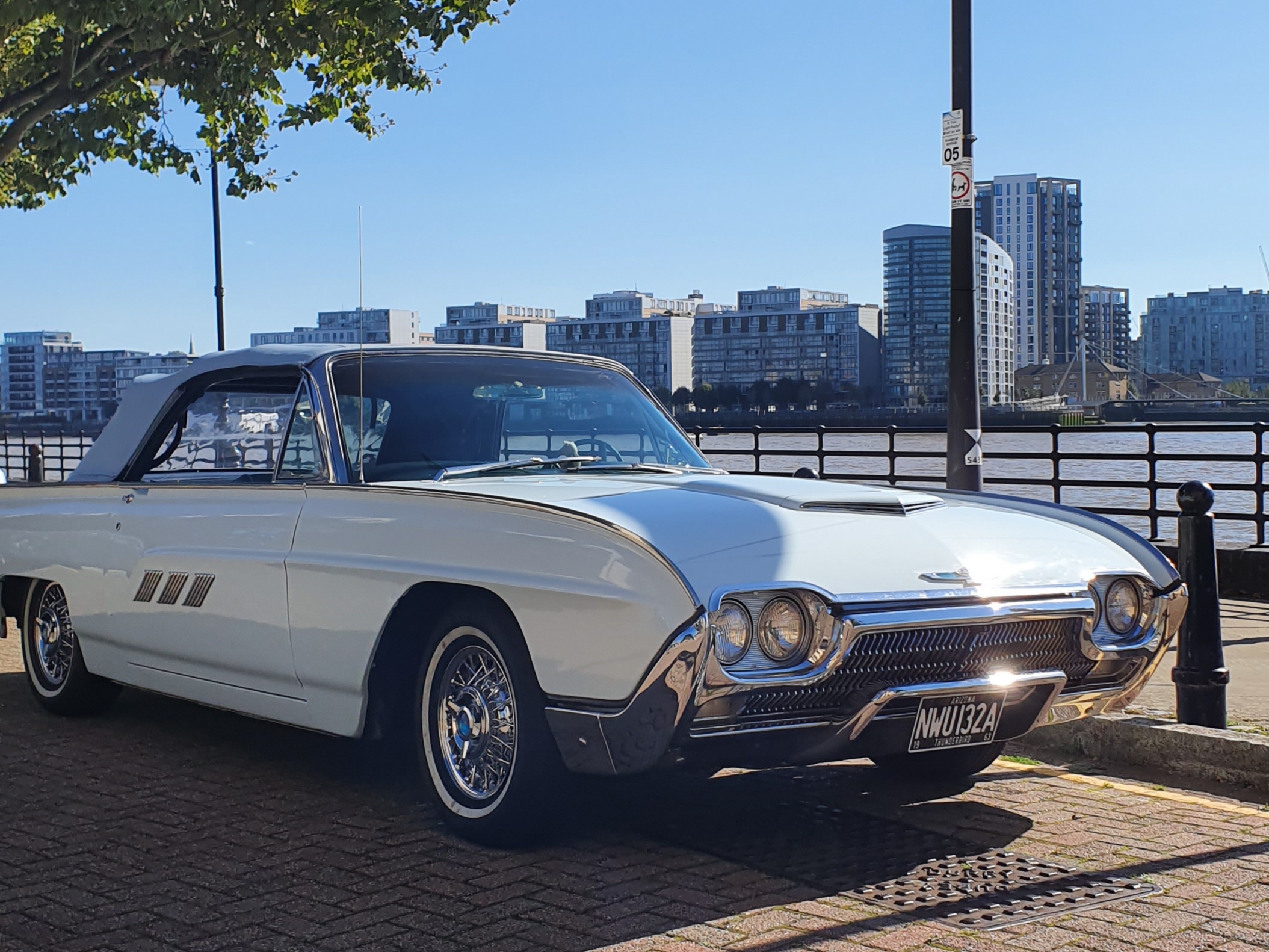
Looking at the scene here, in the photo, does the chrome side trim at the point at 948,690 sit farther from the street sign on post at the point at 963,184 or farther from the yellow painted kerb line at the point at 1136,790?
the street sign on post at the point at 963,184

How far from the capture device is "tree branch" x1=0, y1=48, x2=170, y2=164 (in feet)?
46.4

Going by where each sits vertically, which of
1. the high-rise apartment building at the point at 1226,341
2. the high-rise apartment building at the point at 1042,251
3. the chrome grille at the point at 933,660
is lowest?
the chrome grille at the point at 933,660

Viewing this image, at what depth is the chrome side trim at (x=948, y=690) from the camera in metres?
4.06

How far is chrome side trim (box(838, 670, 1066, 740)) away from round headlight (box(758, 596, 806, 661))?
10.7 inches

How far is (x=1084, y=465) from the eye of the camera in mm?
36812

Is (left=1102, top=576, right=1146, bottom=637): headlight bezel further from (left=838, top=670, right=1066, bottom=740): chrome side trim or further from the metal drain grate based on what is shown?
the metal drain grate

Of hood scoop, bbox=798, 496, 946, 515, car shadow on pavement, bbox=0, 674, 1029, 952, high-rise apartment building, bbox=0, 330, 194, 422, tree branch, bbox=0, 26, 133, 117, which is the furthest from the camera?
high-rise apartment building, bbox=0, 330, 194, 422

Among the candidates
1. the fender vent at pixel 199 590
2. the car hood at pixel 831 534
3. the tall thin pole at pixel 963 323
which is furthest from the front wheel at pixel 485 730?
the tall thin pole at pixel 963 323

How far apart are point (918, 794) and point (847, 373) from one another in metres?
187

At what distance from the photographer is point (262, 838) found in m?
4.74

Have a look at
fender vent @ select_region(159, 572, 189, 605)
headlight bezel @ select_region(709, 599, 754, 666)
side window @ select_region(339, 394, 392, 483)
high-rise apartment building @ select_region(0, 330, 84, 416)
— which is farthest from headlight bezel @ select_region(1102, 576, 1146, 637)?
high-rise apartment building @ select_region(0, 330, 84, 416)

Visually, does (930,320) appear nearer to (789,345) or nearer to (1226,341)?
(789,345)

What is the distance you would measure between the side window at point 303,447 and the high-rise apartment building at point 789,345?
182639 mm

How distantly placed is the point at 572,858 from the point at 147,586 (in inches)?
97.8
